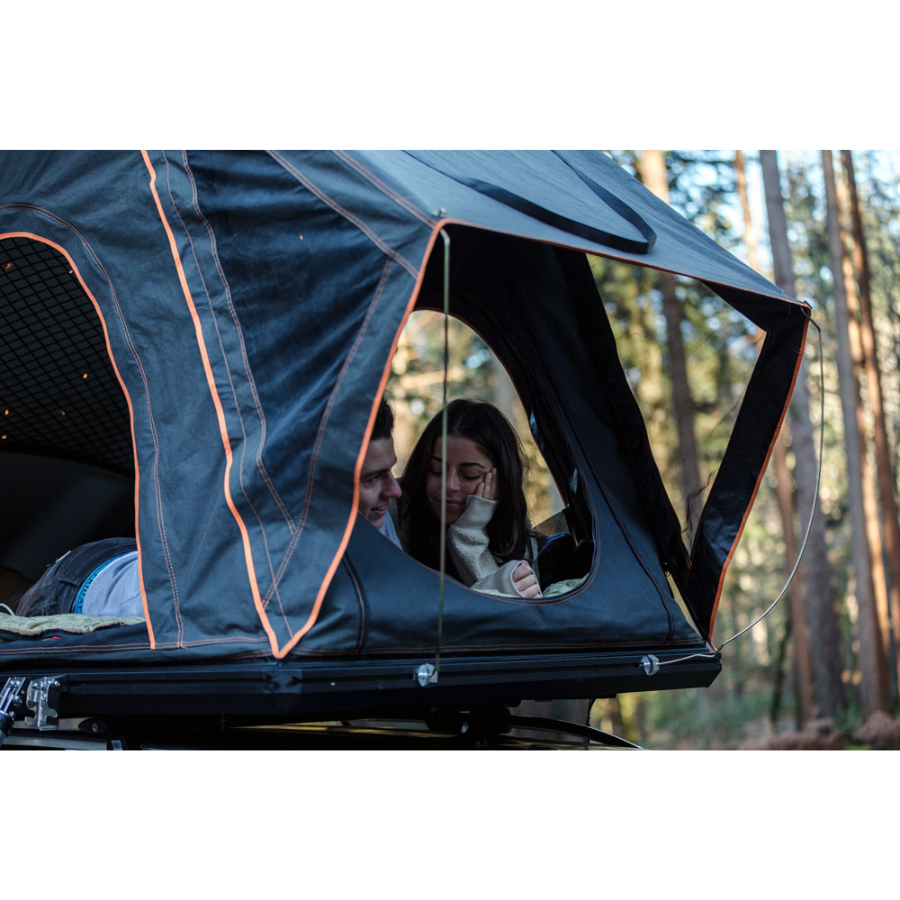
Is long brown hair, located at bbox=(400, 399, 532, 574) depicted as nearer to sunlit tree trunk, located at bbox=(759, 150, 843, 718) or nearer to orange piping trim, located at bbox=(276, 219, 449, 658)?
orange piping trim, located at bbox=(276, 219, 449, 658)

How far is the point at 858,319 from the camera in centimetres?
1226

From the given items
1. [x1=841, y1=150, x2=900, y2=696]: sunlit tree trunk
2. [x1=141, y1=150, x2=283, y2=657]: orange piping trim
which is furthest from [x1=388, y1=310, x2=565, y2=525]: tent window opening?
[x1=141, y1=150, x2=283, y2=657]: orange piping trim

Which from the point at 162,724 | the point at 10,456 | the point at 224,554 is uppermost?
the point at 10,456

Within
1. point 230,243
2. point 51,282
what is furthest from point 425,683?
point 51,282

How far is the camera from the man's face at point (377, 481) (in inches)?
133

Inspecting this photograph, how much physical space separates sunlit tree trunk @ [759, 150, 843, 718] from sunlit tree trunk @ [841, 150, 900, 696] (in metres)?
0.72

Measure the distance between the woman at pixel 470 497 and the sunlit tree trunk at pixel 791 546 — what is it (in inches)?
357

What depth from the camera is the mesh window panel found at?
430cm

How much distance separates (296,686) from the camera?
8.50 feet

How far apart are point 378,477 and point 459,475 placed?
56cm

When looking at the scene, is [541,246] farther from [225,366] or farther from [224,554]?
[224,554]

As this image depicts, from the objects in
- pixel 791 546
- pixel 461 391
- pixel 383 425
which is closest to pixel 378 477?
pixel 383 425

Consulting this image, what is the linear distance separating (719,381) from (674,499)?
878 centimetres

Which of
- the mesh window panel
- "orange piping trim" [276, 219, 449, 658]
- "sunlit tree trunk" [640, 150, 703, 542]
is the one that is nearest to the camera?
"orange piping trim" [276, 219, 449, 658]
